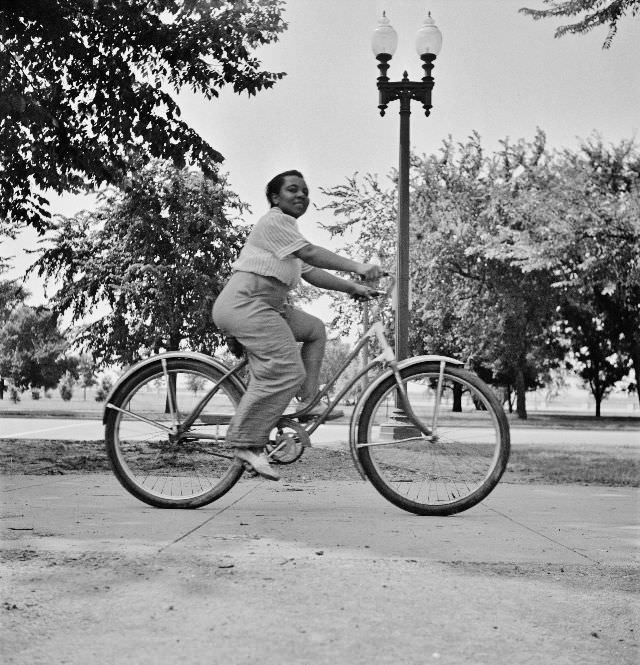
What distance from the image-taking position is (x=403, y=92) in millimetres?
12727

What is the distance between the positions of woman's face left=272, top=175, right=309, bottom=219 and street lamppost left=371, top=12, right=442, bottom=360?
24.6 feet

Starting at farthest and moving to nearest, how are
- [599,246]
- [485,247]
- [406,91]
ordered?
[485,247] → [599,246] → [406,91]

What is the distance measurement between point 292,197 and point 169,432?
151 centimetres

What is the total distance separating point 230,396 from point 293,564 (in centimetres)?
171

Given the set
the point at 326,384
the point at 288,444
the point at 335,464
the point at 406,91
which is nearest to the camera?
the point at 288,444

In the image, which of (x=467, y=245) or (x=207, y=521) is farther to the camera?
(x=467, y=245)

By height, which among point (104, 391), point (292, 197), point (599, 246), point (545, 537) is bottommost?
point (545, 537)

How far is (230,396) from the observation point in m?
4.62

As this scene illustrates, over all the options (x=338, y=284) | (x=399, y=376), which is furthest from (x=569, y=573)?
(x=338, y=284)

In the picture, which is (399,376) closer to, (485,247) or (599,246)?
(599,246)

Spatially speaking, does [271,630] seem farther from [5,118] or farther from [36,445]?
[36,445]

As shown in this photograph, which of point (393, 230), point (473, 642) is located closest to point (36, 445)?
point (473, 642)

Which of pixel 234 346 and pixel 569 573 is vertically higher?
pixel 234 346

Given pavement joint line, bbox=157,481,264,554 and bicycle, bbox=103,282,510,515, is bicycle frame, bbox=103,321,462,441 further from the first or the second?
pavement joint line, bbox=157,481,264,554
